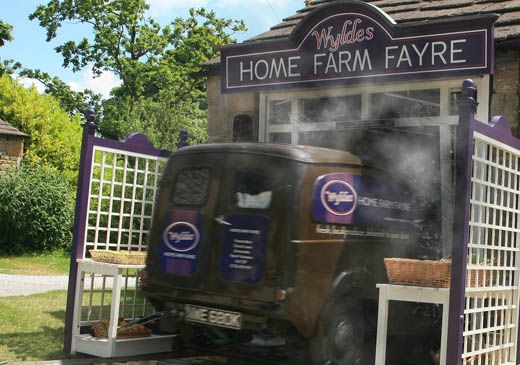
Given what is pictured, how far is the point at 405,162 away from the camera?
770 centimetres

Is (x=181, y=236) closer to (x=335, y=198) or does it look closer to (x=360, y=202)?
(x=335, y=198)

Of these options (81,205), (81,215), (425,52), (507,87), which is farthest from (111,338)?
(507,87)

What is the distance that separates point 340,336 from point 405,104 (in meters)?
3.22

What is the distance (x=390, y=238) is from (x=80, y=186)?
3.43 metres

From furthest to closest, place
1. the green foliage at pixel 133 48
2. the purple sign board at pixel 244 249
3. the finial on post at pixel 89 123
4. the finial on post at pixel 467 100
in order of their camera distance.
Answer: the green foliage at pixel 133 48, the finial on post at pixel 89 123, the purple sign board at pixel 244 249, the finial on post at pixel 467 100

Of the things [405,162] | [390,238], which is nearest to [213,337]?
[390,238]

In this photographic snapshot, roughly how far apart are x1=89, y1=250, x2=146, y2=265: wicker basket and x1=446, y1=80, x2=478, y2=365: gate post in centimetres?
349

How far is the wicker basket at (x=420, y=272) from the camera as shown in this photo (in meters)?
5.64

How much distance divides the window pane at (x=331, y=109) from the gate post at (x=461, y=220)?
3261mm

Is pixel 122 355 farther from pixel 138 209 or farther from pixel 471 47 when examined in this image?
pixel 138 209

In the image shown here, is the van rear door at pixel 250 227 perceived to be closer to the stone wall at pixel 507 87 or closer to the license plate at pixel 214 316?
the license plate at pixel 214 316

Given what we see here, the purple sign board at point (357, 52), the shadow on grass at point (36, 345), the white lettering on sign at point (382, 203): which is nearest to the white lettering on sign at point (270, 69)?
the purple sign board at point (357, 52)

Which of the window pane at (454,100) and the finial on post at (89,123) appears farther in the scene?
the window pane at (454,100)

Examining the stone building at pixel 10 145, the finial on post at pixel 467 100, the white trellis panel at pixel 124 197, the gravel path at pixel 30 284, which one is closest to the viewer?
the finial on post at pixel 467 100
